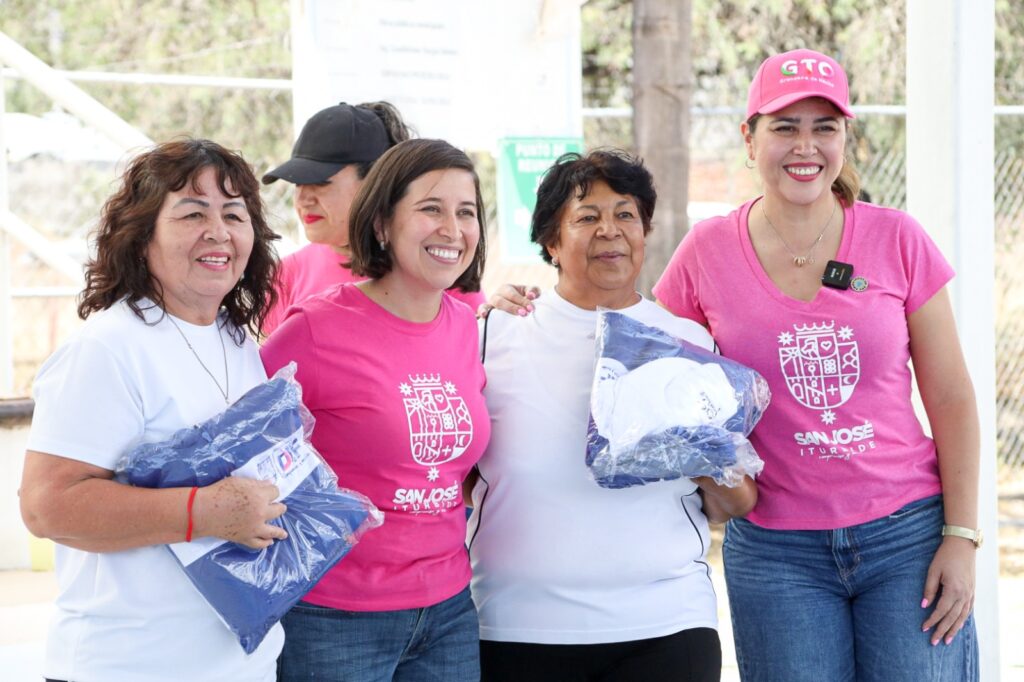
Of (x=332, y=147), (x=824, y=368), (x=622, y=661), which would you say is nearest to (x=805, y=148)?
(x=824, y=368)

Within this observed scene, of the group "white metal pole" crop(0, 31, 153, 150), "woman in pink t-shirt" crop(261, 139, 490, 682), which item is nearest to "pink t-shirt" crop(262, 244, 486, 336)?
"woman in pink t-shirt" crop(261, 139, 490, 682)

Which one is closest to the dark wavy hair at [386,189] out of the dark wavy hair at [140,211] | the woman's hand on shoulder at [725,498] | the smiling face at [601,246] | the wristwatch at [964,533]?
the smiling face at [601,246]

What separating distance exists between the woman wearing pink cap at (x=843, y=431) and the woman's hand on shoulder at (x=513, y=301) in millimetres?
448

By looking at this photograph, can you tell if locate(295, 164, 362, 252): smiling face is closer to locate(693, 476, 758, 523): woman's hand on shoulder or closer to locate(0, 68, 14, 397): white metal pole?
locate(693, 476, 758, 523): woman's hand on shoulder

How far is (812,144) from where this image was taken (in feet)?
8.98

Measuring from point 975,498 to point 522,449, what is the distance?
1048 mm

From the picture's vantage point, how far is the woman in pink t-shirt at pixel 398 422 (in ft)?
8.10

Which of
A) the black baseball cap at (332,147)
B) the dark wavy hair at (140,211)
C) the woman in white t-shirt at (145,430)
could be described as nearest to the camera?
the woman in white t-shirt at (145,430)

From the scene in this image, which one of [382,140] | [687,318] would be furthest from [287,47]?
[687,318]

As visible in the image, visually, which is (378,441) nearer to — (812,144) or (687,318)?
(687,318)

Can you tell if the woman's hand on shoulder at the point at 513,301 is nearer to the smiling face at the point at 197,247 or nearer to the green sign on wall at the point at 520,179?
the smiling face at the point at 197,247

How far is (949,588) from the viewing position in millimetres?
2652

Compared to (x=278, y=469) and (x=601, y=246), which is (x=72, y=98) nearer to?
(x=601, y=246)

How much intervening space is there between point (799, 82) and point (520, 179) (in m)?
2.45
